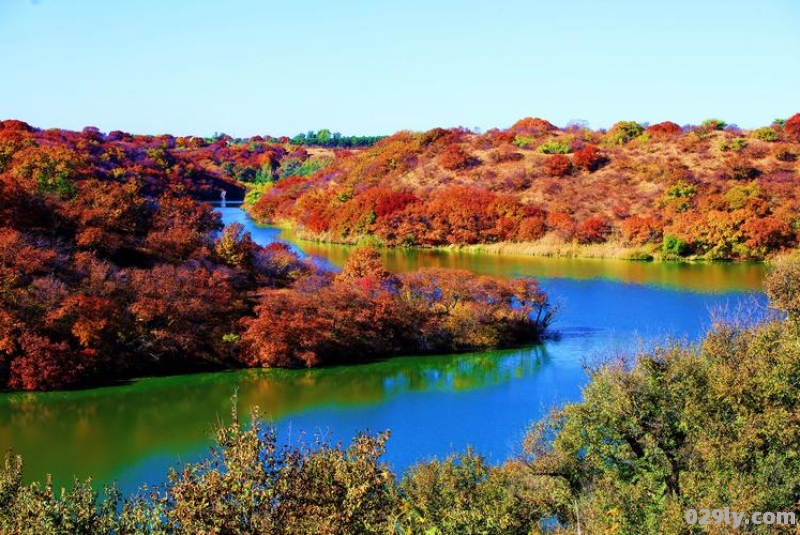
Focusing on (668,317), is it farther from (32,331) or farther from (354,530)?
(354,530)

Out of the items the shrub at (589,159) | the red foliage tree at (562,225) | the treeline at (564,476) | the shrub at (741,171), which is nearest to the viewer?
the treeline at (564,476)

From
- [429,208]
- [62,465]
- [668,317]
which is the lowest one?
[62,465]

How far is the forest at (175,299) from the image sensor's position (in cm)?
2481

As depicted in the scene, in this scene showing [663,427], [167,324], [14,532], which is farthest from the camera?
[167,324]

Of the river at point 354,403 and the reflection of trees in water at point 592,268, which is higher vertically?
the reflection of trees in water at point 592,268

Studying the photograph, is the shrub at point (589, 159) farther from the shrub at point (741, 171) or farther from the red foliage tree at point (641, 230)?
the red foliage tree at point (641, 230)

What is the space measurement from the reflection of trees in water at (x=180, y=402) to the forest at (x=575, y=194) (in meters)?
26.4

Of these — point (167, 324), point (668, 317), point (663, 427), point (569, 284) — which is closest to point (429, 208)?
point (569, 284)

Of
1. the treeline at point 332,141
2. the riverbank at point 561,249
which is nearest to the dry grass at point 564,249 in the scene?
the riverbank at point 561,249

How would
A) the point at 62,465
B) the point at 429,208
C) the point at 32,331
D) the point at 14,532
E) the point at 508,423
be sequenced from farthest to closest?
the point at 429,208 < the point at 32,331 < the point at 508,423 < the point at 62,465 < the point at 14,532

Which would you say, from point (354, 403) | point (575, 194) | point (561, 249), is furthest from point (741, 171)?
point (354, 403)

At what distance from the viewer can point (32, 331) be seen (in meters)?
24.2

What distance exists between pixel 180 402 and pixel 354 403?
16.7 feet

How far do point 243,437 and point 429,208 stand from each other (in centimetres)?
5260
